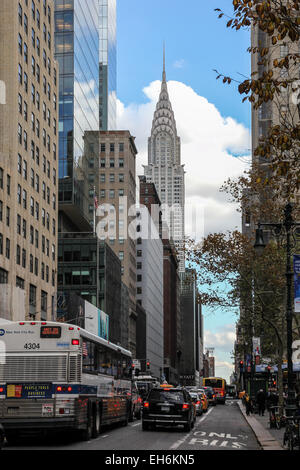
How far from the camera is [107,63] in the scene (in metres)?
145

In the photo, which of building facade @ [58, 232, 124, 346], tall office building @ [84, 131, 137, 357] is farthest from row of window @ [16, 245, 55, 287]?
tall office building @ [84, 131, 137, 357]

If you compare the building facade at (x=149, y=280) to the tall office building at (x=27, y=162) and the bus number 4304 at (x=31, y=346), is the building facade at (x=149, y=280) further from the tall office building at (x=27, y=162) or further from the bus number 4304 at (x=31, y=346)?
the bus number 4304 at (x=31, y=346)

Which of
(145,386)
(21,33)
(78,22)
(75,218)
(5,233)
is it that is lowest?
(145,386)

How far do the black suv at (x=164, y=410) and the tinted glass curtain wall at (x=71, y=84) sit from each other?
63.8 meters

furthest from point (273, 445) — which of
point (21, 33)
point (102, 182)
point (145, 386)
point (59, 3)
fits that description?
point (102, 182)

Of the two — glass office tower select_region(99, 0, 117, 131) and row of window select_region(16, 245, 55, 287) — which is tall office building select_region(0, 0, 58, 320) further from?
glass office tower select_region(99, 0, 117, 131)

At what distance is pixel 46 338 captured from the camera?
2136 centimetres

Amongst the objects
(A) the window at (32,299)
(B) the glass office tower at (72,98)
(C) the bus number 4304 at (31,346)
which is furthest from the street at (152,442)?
(B) the glass office tower at (72,98)

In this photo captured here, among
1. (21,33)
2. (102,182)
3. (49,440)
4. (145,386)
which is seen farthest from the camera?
(102,182)

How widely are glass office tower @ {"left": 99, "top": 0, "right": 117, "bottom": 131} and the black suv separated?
121453 mm

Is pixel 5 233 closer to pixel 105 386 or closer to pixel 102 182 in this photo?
pixel 105 386

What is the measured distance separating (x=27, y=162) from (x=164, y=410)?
142ft

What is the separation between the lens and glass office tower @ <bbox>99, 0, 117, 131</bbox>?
145 metres

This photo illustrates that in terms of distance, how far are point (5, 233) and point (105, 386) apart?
3406 centimetres
